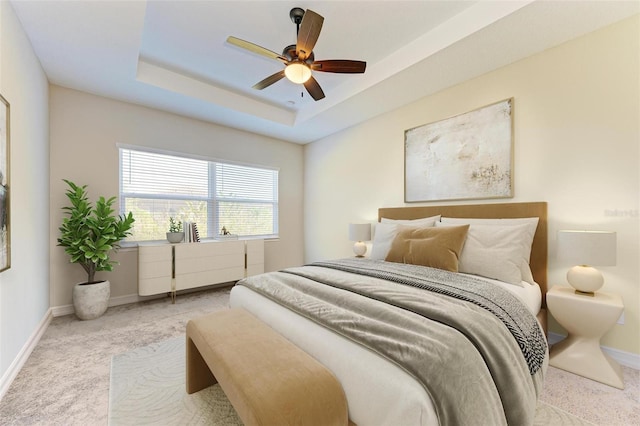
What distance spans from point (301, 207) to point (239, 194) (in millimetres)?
1249

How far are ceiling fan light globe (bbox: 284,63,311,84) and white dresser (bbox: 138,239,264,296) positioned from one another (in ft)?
8.34

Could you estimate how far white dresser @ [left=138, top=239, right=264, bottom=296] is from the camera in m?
3.29

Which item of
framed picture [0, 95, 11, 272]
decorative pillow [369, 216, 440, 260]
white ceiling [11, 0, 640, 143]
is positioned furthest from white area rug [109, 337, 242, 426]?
white ceiling [11, 0, 640, 143]

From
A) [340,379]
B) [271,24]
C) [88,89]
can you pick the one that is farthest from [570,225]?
[88,89]

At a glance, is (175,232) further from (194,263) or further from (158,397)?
(158,397)

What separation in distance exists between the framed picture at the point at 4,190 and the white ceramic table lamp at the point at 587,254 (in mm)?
3700

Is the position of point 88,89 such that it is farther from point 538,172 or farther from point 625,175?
point 625,175

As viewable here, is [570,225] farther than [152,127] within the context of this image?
No

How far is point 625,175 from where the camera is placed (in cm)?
201

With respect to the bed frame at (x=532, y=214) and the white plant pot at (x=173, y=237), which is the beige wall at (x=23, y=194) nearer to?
the white plant pot at (x=173, y=237)

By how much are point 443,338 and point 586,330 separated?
1.72m

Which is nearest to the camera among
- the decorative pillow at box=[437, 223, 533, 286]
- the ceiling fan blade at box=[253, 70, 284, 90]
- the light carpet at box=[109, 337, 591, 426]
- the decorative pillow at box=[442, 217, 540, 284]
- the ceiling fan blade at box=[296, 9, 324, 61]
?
the light carpet at box=[109, 337, 591, 426]

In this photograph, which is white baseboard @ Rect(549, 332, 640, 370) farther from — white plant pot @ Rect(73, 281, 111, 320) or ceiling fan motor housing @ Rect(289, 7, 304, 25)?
white plant pot @ Rect(73, 281, 111, 320)

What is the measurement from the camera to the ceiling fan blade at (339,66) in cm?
218
